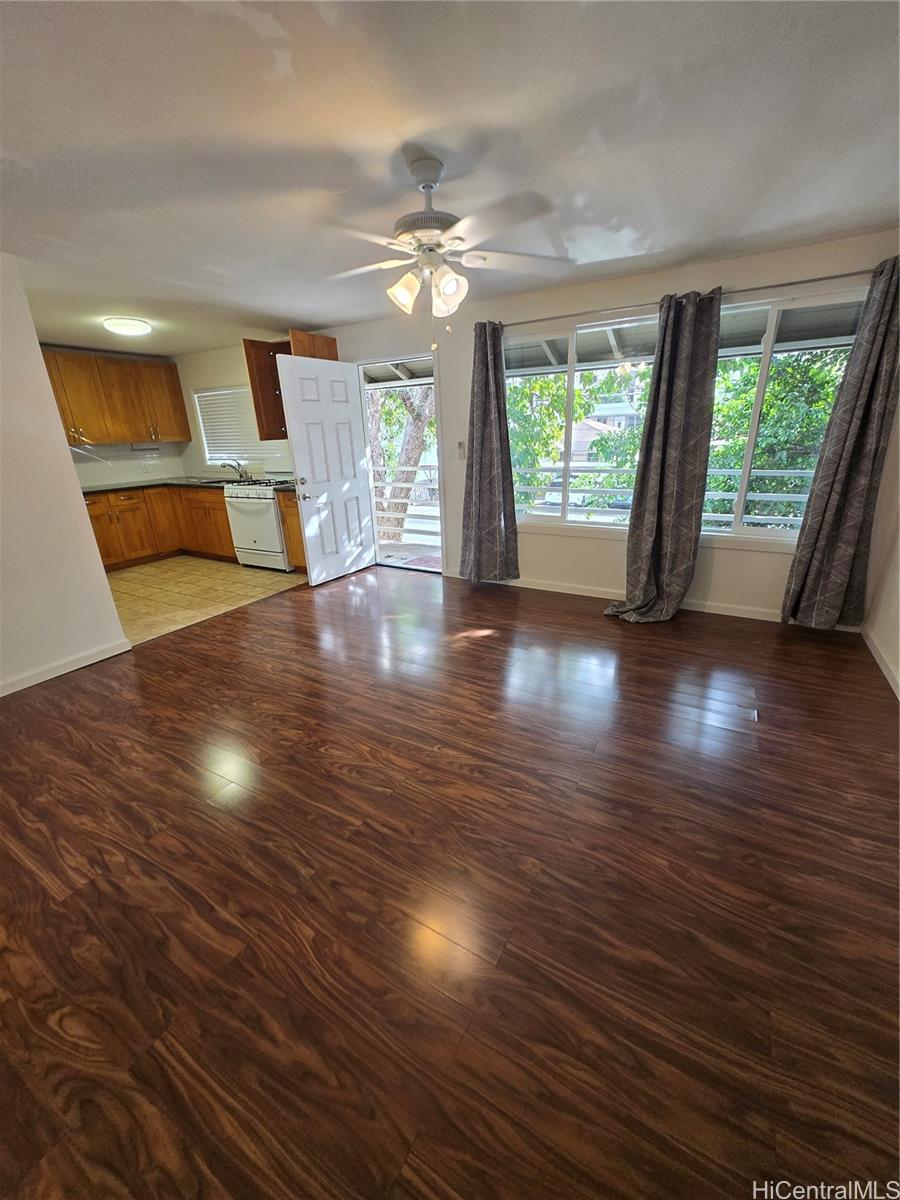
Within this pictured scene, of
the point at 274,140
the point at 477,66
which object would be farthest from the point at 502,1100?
the point at 274,140

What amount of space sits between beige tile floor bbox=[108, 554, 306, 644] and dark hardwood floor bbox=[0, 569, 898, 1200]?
4.00 ft

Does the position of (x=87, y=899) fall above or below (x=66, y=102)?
below

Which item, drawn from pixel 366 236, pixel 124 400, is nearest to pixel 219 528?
pixel 124 400

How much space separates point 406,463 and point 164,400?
303cm

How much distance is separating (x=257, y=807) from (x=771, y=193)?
3493 mm

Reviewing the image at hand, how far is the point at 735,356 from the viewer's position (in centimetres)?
306

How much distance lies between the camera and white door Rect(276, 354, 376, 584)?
388 cm

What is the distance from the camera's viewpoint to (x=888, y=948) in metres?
1.24

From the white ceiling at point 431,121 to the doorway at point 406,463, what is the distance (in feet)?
10.9

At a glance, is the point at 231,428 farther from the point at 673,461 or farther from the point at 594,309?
the point at 673,461

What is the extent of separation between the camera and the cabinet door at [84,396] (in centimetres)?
459

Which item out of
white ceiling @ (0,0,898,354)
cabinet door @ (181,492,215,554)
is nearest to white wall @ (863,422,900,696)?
white ceiling @ (0,0,898,354)

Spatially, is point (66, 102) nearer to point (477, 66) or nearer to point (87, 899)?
point (477, 66)

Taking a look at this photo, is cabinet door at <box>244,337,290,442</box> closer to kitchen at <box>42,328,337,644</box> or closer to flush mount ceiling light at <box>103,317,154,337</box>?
kitchen at <box>42,328,337,644</box>
